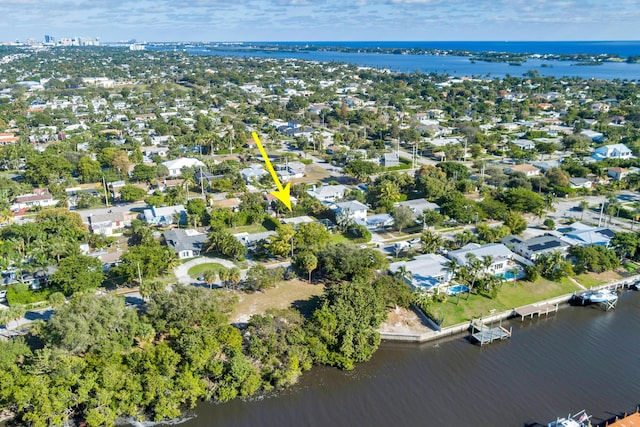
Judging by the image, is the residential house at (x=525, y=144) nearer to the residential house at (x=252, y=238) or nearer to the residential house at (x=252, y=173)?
the residential house at (x=252, y=173)

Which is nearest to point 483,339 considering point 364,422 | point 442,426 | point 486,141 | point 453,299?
point 453,299

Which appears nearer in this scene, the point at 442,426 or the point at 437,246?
the point at 442,426

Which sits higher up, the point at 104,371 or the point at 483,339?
the point at 104,371

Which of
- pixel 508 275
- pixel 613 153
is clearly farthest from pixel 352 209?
pixel 613 153

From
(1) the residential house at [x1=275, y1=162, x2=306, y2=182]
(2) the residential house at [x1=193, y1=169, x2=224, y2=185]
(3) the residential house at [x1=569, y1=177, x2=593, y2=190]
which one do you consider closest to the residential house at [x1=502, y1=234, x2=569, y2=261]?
(3) the residential house at [x1=569, y1=177, x2=593, y2=190]

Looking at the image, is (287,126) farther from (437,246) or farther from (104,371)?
(104,371)

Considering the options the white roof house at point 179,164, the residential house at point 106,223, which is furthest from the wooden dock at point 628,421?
the white roof house at point 179,164

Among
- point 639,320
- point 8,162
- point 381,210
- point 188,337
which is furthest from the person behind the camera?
point 8,162

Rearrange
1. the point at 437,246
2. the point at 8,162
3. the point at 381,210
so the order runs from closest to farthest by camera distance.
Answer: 1. the point at 437,246
2. the point at 381,210
3. the point at 8,162
